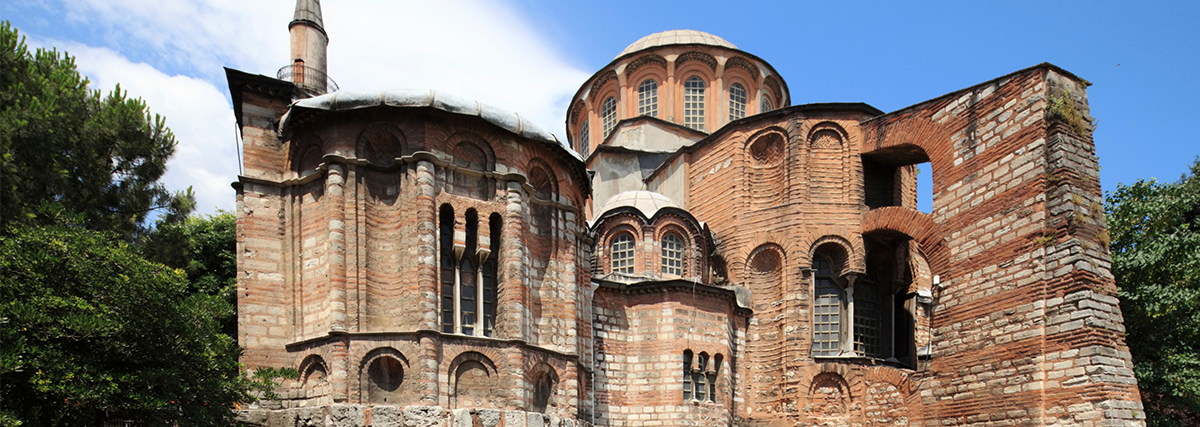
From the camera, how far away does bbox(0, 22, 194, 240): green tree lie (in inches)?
548

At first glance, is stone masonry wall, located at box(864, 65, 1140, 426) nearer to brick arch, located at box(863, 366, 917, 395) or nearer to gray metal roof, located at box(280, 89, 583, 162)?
brick arch, located at box(863, 366, 917, 395)

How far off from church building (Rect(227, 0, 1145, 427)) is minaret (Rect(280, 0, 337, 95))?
0.16ft

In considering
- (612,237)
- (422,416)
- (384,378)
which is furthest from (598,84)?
(422,416)

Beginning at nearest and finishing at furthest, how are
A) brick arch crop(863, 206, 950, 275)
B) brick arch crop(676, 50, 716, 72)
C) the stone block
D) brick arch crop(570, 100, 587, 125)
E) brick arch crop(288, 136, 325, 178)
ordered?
the stone block, brick arch crop(288, 136, 325, 178), brick arch crop(863, 206, 950, 275), brick arch crop(676, 50, 716, 72), brick arch crop(570, 100, 587, 125)

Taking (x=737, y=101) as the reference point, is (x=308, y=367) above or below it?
below

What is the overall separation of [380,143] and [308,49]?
3503mm

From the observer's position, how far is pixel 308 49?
1894 cm

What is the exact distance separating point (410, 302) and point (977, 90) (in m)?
11.8

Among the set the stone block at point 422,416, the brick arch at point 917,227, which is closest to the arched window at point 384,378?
the stone block at point 422,416

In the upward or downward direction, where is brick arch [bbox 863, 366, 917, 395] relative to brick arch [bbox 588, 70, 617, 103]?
downward

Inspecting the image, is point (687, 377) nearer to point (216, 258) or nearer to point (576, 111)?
point (216, 258)

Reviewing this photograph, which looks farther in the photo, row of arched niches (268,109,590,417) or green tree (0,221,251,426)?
row of arched niches (268,109,590,417)

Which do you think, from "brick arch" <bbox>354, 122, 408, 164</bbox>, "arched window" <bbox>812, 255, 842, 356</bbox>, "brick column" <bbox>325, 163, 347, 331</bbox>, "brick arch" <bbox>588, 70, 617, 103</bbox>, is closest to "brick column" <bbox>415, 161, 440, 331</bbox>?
"brick arch" <bbox>354, 122, 408, 164</bbox>

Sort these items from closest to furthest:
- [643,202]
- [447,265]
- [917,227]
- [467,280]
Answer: [447,265], [467,280], [917,227], [643,202]
